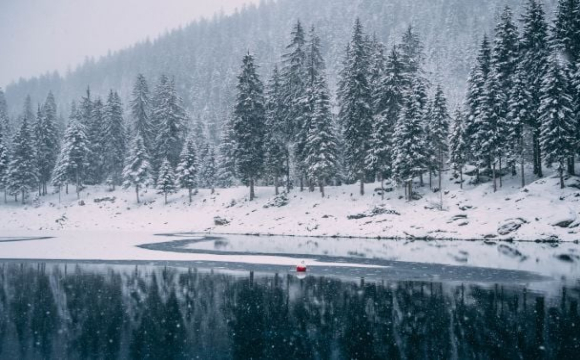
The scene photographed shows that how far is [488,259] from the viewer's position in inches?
1070

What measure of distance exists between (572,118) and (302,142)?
29115 millimetres

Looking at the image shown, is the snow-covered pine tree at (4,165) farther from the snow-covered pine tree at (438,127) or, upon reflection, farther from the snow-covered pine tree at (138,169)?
the snow-covered pine tree at (438,127)

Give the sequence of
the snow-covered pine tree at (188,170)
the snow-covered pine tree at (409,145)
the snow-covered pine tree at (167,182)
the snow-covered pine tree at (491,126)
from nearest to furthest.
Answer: the snow-covered pine tree at (491,126) < the snow-covered pine tree at (409,145) < the snow-covered pine tree at (188,170) < the snow-covered pine tree at (167,182)

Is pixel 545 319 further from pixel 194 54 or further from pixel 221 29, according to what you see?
pixel 221 29

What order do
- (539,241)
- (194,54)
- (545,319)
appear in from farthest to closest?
(194,54) → (539,241) → (545,319)

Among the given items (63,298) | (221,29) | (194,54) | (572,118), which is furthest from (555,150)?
(221,29)

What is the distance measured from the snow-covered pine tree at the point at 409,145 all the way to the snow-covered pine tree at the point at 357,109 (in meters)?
4.02

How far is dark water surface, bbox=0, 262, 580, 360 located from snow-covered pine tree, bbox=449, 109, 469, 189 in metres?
33.7

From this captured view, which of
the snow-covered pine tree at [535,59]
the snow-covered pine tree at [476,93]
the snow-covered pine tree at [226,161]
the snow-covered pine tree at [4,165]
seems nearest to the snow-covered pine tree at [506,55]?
the snow-covered pine tree at [535,59]

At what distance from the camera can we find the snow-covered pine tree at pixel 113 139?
73.2 m

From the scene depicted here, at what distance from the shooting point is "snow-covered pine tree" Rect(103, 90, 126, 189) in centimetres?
7325

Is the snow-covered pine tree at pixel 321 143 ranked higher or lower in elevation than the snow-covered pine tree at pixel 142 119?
lower

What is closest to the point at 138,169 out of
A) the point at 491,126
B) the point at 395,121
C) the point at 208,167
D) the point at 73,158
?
the point at 208,167

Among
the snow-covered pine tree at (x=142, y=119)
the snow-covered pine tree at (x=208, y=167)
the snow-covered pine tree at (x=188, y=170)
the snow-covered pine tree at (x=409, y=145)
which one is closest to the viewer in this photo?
the snow-covered pine tree at (x=409, y=145)
